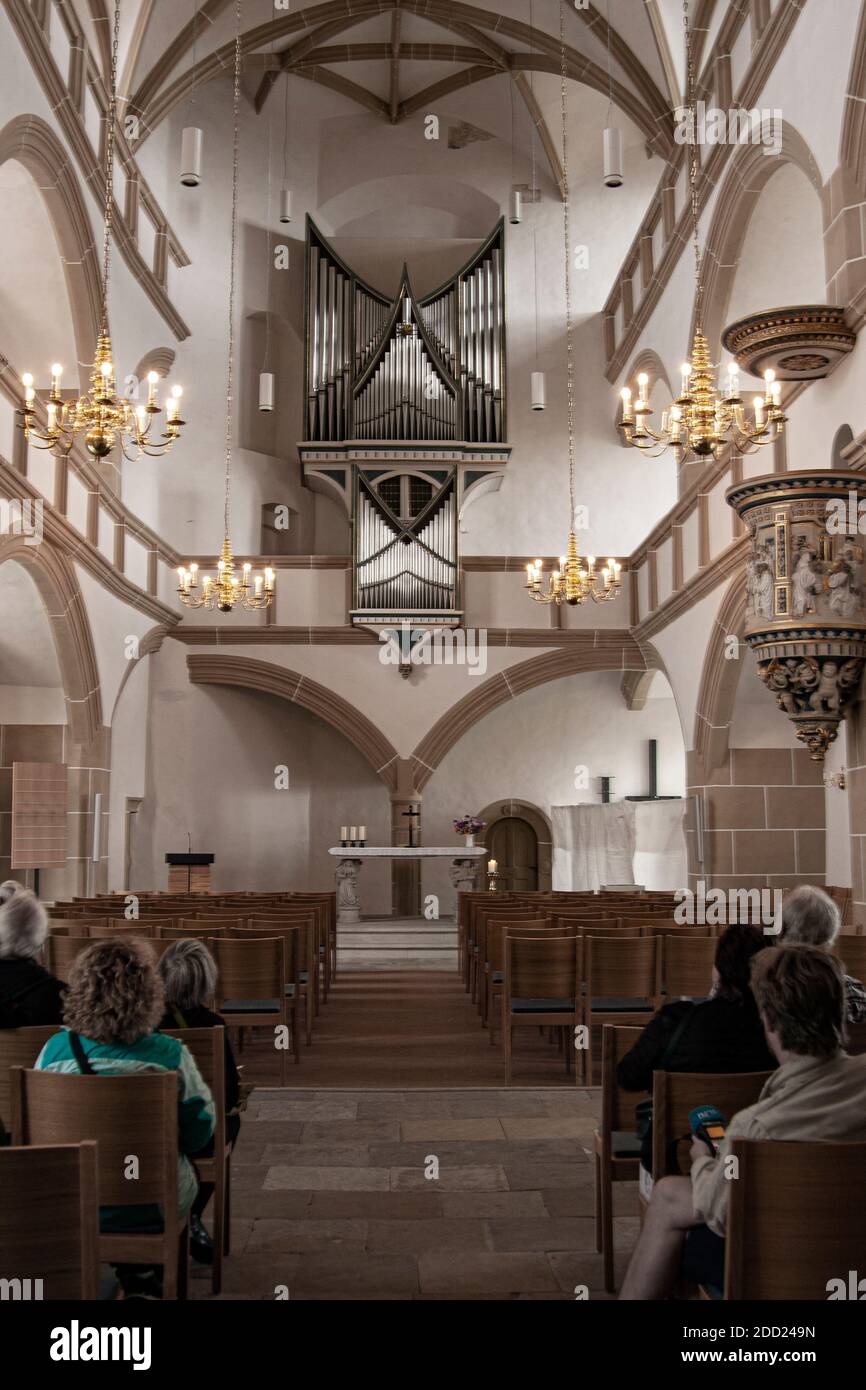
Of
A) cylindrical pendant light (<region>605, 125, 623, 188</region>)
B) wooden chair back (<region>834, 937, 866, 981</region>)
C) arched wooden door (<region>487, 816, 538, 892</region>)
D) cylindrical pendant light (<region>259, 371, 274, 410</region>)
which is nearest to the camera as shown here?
wooden chair back (<region>834, 937, 866, 981</region>)

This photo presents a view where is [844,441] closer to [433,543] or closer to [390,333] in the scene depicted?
[433,543]

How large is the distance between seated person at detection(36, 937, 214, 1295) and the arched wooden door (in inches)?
592

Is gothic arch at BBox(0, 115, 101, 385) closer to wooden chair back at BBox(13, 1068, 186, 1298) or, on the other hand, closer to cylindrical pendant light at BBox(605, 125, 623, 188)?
cylindrical pendant light at BBox(605, 125, 623, 188)

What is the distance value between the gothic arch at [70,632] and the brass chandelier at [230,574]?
118 cm

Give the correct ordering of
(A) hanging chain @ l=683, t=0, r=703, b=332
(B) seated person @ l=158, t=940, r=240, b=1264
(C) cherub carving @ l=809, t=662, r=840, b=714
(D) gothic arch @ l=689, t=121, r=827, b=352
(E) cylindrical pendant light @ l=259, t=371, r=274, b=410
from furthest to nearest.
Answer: (E) cylindrical pendant light @ l=259, t=371, r=274, b=410 < (A) hanging chain @ l=683, t=0, r=703, b=332 < (D) gothic arch @ l=689, t=121, r=827, b=352 < (C) cherub carving @ l=809, t=662, r=840, b=714 < (B) seated person @ l=158, t=940, r=240, b=1264

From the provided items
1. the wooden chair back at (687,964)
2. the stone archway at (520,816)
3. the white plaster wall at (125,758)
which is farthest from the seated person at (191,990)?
the stone archway at (520,816)

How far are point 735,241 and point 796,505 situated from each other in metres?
4.86

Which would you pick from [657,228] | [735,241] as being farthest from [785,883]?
[657,228]

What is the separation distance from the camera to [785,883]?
1191 cm

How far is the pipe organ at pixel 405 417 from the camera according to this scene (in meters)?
16.0

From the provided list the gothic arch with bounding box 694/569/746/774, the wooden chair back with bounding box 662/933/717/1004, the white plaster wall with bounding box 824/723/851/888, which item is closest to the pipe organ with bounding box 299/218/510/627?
the gothic arch with bounding box 694/569/746/774

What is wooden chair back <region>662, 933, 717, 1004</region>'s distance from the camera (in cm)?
620

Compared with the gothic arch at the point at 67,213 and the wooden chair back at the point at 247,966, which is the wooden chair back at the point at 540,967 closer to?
the wooden chair back at the point at 247,966

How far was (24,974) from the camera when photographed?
4.27 metres
